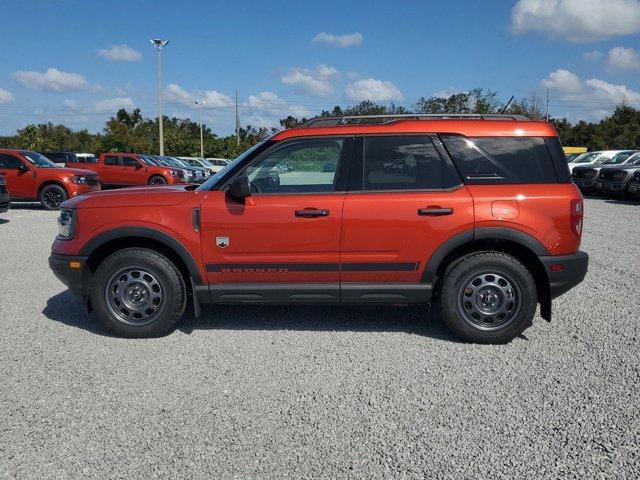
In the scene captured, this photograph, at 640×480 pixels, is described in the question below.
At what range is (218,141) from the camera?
59.0m

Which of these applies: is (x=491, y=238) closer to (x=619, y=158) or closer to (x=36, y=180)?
(x=36, y=180)

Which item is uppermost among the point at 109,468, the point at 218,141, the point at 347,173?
the point at 218,141

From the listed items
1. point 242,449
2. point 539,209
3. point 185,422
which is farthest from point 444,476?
point 539,209

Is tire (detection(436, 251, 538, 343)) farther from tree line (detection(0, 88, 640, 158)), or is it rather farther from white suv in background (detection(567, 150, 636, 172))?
tree line (detection(0, 88, 640, 158))

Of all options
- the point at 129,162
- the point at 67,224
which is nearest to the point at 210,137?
the point at 129,162

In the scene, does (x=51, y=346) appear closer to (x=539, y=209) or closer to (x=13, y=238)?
A: (x=539, y=209)

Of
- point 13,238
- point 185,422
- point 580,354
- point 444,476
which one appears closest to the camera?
point 444,476

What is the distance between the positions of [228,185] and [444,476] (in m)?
2.78

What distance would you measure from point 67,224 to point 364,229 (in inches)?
103

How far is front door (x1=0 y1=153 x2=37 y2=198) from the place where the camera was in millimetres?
14125

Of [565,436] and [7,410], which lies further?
[7,410]

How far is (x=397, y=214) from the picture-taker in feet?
14.1

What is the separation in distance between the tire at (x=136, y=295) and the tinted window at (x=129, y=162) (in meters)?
18.2

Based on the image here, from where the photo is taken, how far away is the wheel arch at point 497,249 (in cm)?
430
